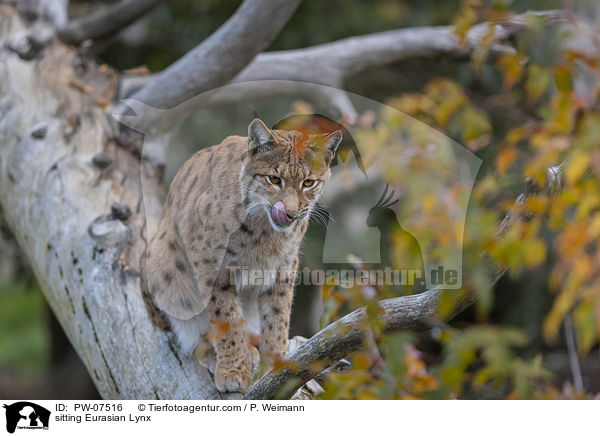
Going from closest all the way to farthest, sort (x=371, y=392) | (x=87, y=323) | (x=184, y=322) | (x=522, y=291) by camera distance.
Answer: (x=371, y=392) < (x=184, y=322) < (x=87, y=323) < (x=522, y=291)

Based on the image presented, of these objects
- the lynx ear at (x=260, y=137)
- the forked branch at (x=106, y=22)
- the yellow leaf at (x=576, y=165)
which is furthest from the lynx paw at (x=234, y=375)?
the forked branch at (x=106, y=22)

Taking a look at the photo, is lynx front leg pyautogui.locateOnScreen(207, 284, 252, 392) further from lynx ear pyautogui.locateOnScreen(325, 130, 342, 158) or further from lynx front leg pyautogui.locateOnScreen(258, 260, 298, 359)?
lynx ear pyautogui.locateOnScreen(325, 130, 342, 158)

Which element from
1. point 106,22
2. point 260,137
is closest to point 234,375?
point 260,137

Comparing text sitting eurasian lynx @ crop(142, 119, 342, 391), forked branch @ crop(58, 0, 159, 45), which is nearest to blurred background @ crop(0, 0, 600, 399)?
text sitting eurasian lynx @ crop(142, 119, 342, 391)

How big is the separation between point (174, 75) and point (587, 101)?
1.97m

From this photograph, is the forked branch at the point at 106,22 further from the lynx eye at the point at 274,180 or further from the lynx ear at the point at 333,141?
the lynx ear at the point at 333,141

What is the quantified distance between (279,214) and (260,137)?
206 mm

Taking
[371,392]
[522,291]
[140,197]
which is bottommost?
[522,291]

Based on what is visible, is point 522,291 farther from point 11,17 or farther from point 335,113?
point 11,17

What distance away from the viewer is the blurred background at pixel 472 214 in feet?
5.68

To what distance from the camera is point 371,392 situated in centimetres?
198
